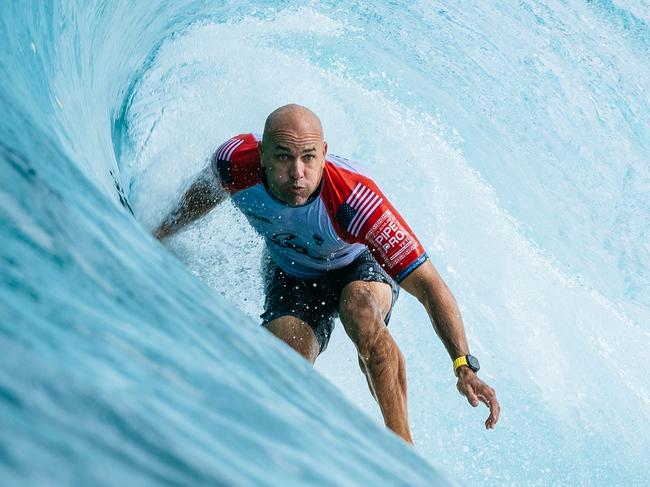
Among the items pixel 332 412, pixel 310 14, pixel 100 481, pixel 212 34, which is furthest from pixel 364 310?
pixel 310 14

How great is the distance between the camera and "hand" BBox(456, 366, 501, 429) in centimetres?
271

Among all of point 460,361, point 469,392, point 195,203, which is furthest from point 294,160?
point 469,392

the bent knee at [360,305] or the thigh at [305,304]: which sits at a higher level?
the bent knee at [360,305]

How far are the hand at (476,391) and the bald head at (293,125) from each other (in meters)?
1.00

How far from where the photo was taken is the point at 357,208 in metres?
3.16

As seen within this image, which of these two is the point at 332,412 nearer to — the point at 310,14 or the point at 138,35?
the point at 138,35

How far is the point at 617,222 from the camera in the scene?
7.36 meters

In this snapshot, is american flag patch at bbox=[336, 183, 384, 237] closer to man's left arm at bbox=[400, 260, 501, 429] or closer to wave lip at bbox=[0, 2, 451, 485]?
man's left arm at bbox=[400, 260, 501, 429]

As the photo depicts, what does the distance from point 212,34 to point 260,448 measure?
5.05 m

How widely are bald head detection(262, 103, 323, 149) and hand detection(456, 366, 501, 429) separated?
39.3 inches

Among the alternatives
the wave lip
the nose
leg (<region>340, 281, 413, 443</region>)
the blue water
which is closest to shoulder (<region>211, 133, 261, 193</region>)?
the nose

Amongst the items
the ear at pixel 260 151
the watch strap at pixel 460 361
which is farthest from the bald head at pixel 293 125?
the watch strap at pixel 460 361

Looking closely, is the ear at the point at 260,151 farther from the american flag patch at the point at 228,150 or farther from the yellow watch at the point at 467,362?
the yellow watch at the point at 467,362

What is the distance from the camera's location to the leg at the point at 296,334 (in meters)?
3.17
